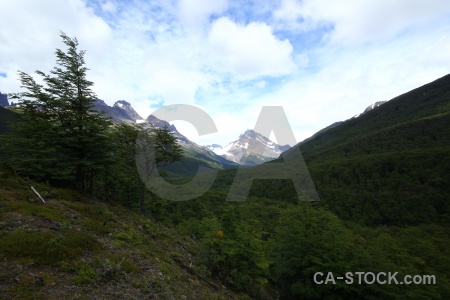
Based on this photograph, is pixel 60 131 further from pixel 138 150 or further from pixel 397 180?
pixel 397 180

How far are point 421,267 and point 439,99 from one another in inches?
8889

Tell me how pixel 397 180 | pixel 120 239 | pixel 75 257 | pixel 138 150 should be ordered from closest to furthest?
pixel 75 257 → pixel 120 239 → pixel 138 150 → pixel 397 180

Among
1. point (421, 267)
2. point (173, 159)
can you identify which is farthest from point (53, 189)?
point (421, 267)

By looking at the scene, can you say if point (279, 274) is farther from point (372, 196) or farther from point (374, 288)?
point (372, 196)

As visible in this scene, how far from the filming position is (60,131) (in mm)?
16062

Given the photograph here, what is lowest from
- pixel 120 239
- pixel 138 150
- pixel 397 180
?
pixel 120 239

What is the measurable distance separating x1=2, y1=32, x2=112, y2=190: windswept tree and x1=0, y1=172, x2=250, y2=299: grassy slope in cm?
161

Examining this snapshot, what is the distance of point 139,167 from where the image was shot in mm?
22875

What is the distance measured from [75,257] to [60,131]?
993cm

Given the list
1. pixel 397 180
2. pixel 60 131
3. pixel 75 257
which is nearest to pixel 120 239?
pixel 75 257

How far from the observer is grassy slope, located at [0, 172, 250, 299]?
784 centimetres

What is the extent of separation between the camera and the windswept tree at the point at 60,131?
15742 mm

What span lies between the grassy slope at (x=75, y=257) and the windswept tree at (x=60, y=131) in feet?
5.29

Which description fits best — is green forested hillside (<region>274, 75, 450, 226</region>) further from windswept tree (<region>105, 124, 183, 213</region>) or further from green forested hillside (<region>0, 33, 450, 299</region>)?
windswept tree (<region>105, 124, 183, 213</region>)
